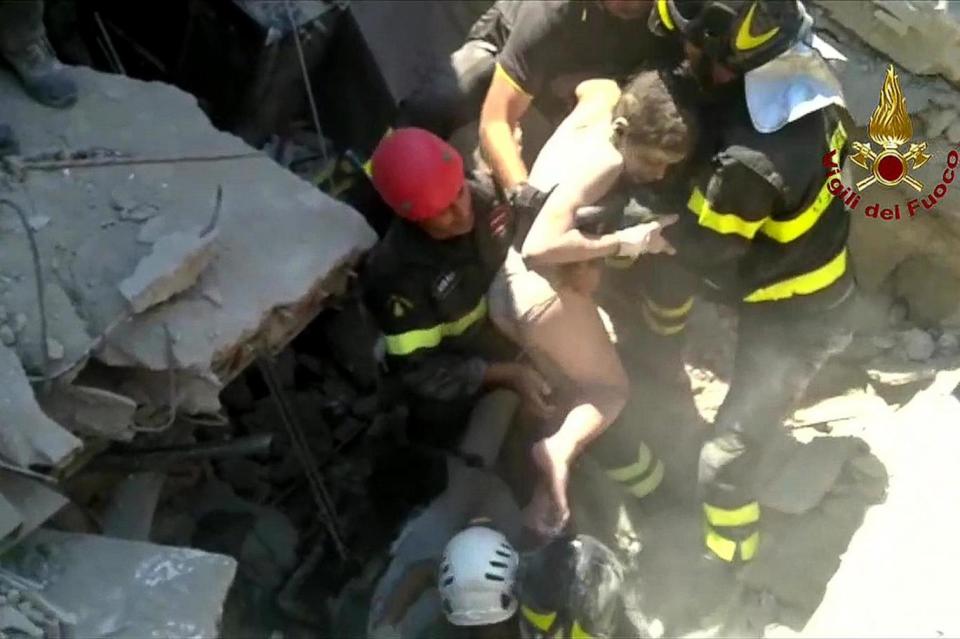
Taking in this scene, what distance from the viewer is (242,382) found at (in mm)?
4223

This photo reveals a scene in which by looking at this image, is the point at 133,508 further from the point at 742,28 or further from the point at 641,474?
the point at 742,28

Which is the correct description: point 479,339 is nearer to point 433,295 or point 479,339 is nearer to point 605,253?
point 433,295

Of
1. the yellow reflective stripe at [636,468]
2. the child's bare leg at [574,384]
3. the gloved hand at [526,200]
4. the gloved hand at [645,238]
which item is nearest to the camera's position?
the gloved hand at [645,238]

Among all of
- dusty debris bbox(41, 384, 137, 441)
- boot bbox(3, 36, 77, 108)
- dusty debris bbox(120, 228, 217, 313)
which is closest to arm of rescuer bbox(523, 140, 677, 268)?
dusty debris bbox(120, 228, 217, 313)

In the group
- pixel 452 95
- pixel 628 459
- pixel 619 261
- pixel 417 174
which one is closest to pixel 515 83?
pixel 452 95

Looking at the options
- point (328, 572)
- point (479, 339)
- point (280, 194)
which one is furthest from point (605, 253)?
point (328, 572)

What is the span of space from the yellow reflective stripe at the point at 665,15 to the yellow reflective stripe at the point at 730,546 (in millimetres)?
1660

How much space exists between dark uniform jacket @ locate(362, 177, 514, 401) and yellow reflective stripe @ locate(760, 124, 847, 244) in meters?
0.90

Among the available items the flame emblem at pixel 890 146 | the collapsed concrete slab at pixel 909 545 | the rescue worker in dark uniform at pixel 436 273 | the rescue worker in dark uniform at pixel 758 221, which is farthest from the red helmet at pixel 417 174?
the collapsed concrete slab at pixel 909 545

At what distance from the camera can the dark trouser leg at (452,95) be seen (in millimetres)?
4035

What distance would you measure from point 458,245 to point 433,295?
187mm

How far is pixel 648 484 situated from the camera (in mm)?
3861

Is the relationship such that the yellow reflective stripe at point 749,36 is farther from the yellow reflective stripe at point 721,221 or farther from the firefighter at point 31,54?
the firefighter at point 31,54

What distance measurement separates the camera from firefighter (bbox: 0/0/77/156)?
344cm
